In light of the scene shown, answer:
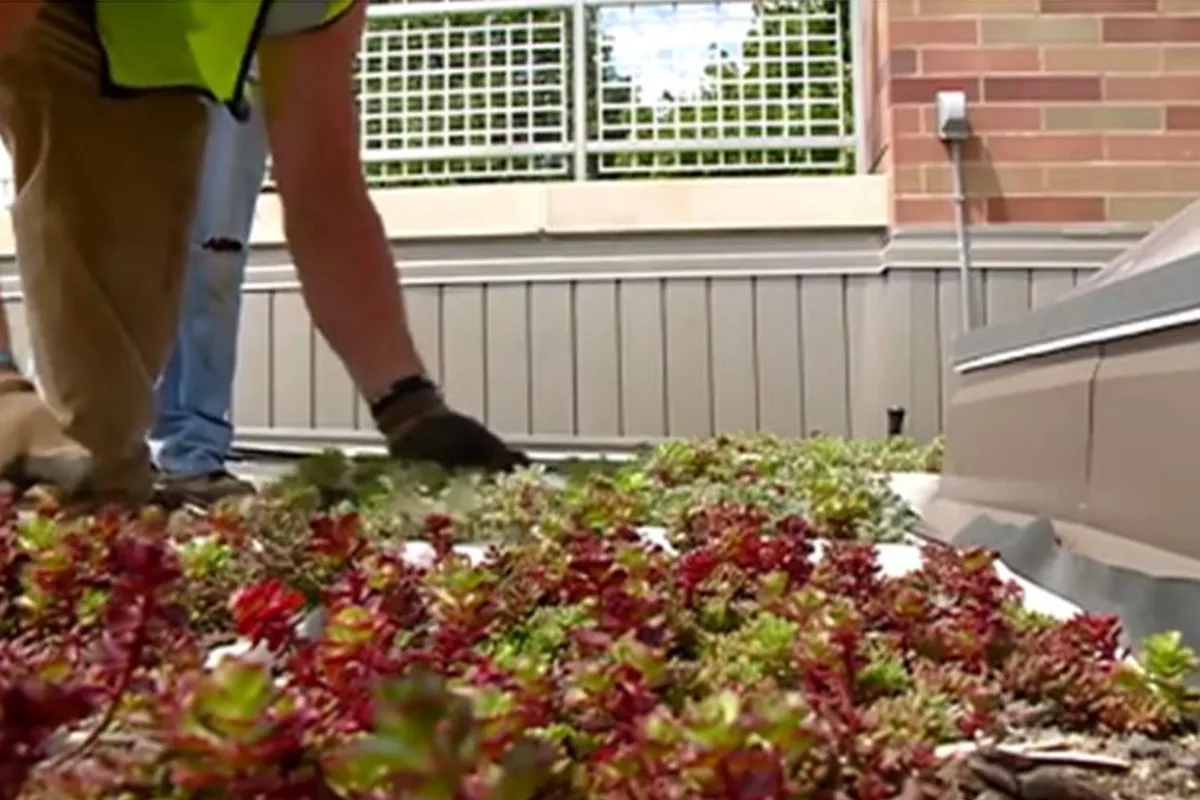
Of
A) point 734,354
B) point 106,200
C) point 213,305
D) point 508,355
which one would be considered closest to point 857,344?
point 734,354

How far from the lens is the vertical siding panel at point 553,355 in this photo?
4836mm

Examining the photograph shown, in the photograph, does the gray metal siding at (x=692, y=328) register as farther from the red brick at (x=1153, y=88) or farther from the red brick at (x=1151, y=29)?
the red brick at (x=1151, y=29)

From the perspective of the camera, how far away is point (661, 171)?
5.18 m

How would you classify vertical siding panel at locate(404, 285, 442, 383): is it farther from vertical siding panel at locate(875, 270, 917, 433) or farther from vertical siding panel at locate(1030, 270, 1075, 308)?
vertical siding panel at locate(1030, 270, 1075, 308)

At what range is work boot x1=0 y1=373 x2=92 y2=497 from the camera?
177cm

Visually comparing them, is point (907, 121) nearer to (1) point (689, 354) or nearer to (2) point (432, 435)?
(1) point (689, 354)

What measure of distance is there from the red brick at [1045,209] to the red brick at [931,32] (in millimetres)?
520

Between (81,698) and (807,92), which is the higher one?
(807,92)

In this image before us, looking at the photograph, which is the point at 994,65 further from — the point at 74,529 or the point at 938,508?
the point at 74,529

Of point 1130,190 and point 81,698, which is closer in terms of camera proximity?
point 81,698

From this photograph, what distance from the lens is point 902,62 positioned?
4672mm

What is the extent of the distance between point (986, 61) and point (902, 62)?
0.84ft

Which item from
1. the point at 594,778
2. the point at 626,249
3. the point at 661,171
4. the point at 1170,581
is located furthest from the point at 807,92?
the point at 594,778

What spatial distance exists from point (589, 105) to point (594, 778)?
4.71 meters
